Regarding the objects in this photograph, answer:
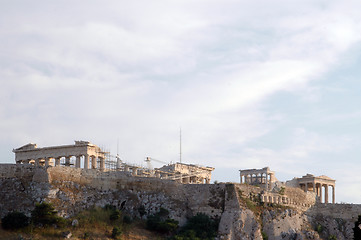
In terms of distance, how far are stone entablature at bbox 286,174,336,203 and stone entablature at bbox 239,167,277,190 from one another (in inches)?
150

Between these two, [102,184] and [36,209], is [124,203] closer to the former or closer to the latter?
[102,184]

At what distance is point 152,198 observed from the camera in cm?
8188

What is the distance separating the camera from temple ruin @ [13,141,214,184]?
90.6 metres

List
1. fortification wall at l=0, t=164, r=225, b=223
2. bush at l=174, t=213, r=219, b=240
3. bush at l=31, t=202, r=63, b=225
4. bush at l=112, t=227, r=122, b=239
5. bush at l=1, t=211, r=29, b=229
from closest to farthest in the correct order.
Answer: bush at l=1, t=211, r=29, b=229, bush at l=31, t=202, r=63, b=225, bush at l=112, t=227, r=122, b=239, bush at l=174, t=213, r=219, b=240, fortification wall at l=0, t=164, r=225, b=223

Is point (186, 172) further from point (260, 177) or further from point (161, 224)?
point (161, 224)

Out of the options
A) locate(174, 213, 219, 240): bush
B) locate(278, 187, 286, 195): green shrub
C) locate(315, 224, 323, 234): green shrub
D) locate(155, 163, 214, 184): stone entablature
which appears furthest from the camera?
locate(155, 163, 214, 184): stone entablature

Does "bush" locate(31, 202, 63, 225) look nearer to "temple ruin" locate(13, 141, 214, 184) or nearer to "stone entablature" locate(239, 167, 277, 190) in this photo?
"temple ruin" locate(13, 141, 214, 184)

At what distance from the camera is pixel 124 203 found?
81125 mm

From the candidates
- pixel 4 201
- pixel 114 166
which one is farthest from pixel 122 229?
pixel 114 166

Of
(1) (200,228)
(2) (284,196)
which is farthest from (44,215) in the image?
(2) (284,196)

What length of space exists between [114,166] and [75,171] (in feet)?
46.9

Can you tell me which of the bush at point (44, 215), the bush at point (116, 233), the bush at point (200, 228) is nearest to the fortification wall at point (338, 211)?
the bush at point (200, 228)

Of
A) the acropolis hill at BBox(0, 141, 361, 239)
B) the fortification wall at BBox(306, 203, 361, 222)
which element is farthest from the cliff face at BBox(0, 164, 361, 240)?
the fortification wall at BBox(306, 203, 361, 222)

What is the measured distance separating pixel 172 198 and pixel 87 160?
1377 cm
